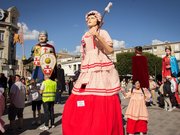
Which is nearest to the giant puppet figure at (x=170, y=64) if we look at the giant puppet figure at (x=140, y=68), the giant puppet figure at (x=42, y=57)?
the giant puppet figure at (x=140, y=68)

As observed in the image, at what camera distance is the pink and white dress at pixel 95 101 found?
3223mm

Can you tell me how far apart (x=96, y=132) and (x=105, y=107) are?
330mm

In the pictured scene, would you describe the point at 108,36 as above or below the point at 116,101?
above

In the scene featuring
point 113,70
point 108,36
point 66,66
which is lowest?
point 113,70

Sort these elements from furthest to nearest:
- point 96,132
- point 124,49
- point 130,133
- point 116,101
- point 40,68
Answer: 1. point 124,49
2. point 40,68
3. point 130,133
4. point 116,101
5. point 96,132

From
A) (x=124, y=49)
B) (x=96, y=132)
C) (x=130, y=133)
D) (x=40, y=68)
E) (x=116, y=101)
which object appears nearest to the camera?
(x=96, y=132)

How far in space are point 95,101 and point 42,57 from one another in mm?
4205

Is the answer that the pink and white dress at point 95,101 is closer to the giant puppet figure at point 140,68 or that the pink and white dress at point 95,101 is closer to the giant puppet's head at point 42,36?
the giant puppet figure at point 140,68

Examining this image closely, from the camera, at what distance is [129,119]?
6605mm

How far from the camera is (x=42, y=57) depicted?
7203mm

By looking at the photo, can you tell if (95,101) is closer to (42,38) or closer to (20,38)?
(42,38)

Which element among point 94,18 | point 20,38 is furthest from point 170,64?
point 20,38

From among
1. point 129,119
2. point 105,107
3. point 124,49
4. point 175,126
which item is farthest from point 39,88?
point 124,49

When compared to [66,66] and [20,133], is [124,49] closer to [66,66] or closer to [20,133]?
[66,66]
